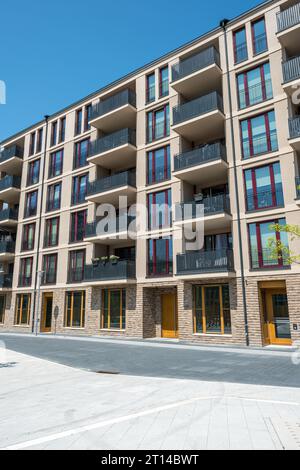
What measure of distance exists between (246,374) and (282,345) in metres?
7.28

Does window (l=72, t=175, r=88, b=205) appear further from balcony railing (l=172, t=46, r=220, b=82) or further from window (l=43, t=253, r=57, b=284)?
balcony railing (l=172, t=46, r=220, b=82)

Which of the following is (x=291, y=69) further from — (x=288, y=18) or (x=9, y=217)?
(x=9, y=217)

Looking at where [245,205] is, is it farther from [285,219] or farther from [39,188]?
[39,188]

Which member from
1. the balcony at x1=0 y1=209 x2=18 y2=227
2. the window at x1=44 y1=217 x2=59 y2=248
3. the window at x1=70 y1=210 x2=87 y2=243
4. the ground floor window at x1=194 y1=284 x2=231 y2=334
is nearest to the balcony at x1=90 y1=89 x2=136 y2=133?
the window at x1=70 y1=210 x2=87 y2=243

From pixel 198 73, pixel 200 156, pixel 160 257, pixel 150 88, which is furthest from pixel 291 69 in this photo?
pixel 160 257

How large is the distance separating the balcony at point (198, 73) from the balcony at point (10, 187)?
1774 centimetres

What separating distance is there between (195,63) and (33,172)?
1749 cm

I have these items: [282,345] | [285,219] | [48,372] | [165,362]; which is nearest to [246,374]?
[165,362]

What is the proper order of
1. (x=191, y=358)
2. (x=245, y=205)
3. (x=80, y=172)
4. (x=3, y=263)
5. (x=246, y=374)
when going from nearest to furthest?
(x=246, y=374) → (x=191, y=358) → (x=245, y=205) → (x=80, y=172) → (x=3, y=263)

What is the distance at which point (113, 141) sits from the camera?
23359 mm

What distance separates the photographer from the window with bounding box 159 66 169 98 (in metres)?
22.4

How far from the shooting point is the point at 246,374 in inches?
388

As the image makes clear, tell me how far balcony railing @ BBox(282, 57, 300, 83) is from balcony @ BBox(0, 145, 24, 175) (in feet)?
79.0

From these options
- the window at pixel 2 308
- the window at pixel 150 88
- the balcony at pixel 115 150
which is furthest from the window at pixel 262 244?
the window at pixel 2 308
